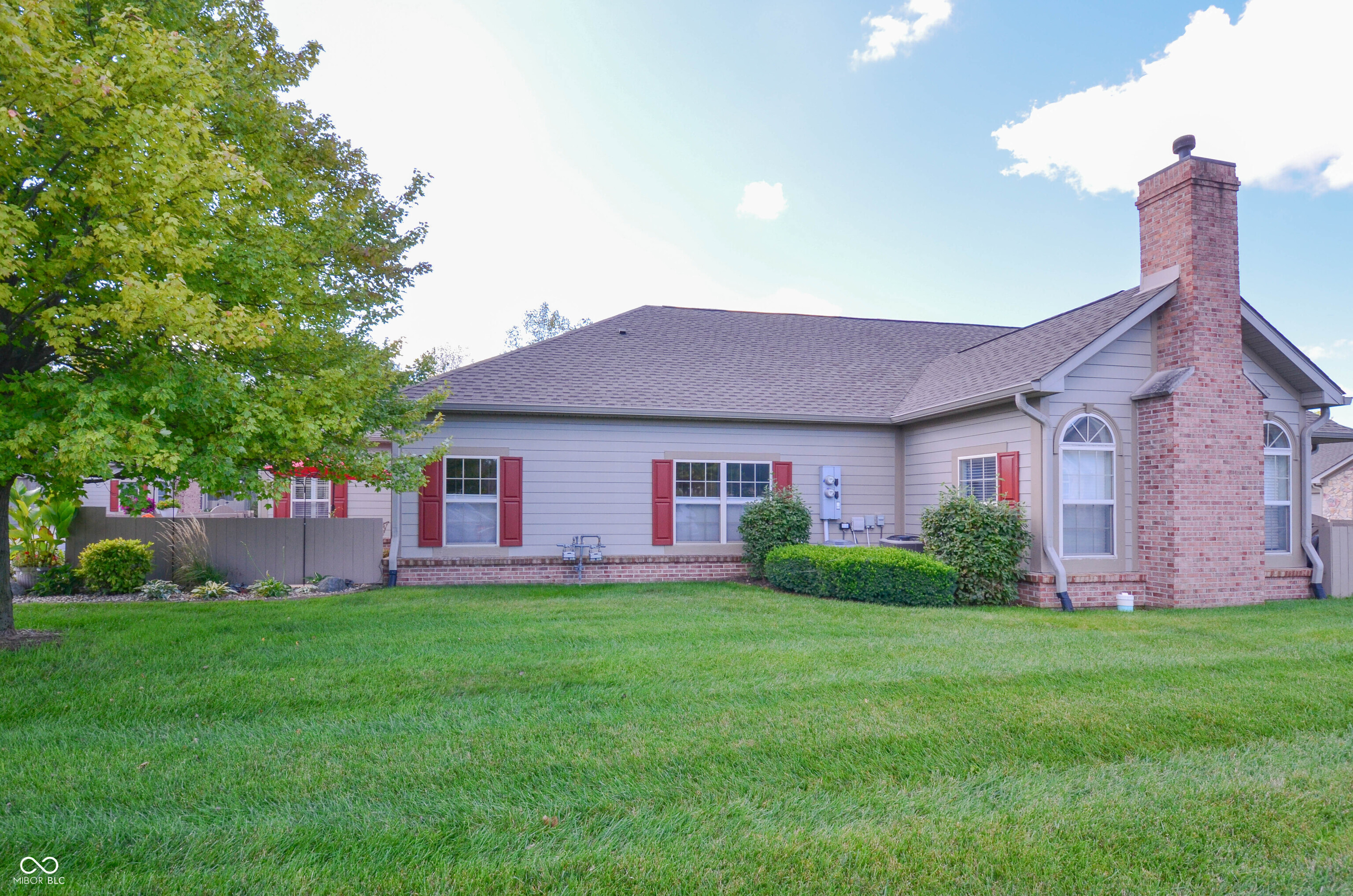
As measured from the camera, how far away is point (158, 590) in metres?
10.3

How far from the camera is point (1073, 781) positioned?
3805 mm

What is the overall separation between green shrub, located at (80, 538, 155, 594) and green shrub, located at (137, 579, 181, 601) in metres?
0.16

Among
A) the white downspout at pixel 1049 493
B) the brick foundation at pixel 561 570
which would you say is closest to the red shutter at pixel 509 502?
the brick foundation at pixel 561 570

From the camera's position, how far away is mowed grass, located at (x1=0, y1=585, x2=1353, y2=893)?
9.55ft

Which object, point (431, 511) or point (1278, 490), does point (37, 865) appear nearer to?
point (431, 511)

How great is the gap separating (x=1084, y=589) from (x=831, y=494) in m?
4.14

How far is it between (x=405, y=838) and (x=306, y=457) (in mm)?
5058

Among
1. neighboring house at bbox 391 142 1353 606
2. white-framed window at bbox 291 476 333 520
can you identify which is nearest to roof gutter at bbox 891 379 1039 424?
neighboring house at bbox 391 142 1353 606

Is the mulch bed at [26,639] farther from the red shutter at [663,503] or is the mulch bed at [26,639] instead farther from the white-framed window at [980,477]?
the white-framed window at [980,477]

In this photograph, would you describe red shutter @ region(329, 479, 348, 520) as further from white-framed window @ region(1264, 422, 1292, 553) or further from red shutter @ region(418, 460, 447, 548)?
white-framed window @ region(1264, 422, 1292, 553)

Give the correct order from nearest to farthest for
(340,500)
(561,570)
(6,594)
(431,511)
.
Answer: (6,594), (431,511), (561,570), (340,500)

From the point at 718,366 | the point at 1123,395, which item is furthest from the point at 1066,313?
the point at 718,366

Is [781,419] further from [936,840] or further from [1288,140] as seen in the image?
[1288,140]

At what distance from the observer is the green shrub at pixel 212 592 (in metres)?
10.3
